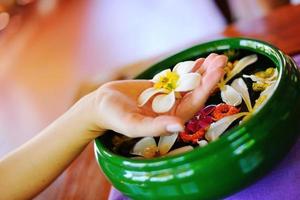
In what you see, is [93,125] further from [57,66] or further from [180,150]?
[57,66]

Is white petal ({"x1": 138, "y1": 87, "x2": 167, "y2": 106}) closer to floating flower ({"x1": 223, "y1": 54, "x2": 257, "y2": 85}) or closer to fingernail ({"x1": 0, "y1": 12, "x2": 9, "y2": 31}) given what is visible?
floating flower ({"x1": 223, "y1": 54, "x2": 257, "y2": 85})

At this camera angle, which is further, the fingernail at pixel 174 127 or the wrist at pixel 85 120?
the wrist at pixel 85 120

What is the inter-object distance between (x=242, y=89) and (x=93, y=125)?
0.18 meters

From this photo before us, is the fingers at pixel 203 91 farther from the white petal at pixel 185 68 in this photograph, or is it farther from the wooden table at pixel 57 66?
the wooden table at pixel 57 66

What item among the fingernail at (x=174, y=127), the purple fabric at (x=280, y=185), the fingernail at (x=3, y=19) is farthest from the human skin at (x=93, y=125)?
the fingernail at (x=3, y=19)

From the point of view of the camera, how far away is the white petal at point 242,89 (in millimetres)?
449

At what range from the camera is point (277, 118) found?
15.0 inches

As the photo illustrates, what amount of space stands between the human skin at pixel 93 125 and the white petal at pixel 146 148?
29 millimetres

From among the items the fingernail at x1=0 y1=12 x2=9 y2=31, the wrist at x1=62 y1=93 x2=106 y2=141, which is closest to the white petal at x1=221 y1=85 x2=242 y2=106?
the wrist at x1=62 y1=93 x2=106 y2=141

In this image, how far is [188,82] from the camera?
444mm

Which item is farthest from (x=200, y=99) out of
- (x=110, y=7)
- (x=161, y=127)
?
(x=110, y=7)

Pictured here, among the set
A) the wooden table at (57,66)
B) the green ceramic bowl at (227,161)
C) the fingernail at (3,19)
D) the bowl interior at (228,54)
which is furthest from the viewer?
the fingernail at (3,19)

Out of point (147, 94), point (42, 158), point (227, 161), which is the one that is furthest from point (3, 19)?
point (227, 161)

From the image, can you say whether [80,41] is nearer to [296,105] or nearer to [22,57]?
[22,57]
